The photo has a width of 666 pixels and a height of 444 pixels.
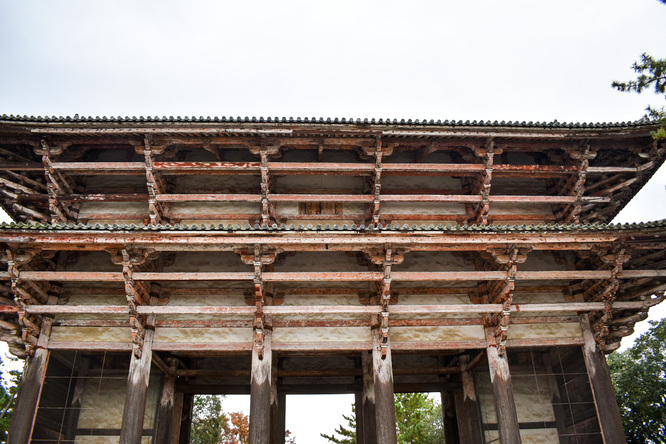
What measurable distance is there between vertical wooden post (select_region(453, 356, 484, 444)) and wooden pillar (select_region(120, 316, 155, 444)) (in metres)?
7.64

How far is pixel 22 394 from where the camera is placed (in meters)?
9.66

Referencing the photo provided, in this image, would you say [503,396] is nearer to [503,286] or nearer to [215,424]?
[503,286]

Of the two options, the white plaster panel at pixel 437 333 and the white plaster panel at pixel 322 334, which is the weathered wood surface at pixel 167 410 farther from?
the white plaster panel at pixel 437 333

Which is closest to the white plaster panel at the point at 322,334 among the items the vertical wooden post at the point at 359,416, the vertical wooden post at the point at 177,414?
the vertical wooden post at the point at 359,416

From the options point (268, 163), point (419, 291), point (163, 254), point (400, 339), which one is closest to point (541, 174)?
point (419, 291)

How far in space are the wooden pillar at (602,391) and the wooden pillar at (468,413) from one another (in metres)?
2.89

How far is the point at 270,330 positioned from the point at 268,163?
3789 millimetres

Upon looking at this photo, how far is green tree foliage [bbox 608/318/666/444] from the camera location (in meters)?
14.4

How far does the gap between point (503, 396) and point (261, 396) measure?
4.95 m

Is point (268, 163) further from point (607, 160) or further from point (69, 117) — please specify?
point (607, 160)

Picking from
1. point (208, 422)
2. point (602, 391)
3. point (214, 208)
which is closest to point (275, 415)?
point (214, 208)

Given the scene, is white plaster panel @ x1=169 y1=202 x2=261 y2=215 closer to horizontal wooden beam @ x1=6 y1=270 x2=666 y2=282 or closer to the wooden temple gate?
the wooden temple gate

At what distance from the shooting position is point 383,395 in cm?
974

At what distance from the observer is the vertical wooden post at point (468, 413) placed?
12.0 meters
